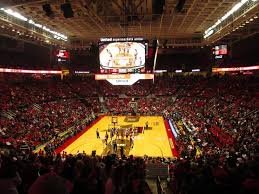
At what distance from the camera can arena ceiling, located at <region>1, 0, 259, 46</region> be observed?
24078mm

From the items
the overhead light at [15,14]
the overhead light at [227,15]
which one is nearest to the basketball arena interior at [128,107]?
the overhead light at [15,14]

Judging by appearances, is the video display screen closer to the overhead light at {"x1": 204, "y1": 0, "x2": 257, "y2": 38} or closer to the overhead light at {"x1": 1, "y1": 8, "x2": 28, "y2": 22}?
the overhead light at {"x1": 204, "y1": 0, "x2": 257, "y2": 38}

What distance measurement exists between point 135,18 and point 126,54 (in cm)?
981

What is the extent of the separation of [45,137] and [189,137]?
1357 cm

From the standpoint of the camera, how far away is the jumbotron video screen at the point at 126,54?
20.3 metres

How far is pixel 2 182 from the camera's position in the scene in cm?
389

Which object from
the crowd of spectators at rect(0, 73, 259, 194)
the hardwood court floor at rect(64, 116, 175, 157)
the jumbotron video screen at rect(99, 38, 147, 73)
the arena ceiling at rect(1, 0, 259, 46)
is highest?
the arena ceiling at rect(1, 0, 259, 46)

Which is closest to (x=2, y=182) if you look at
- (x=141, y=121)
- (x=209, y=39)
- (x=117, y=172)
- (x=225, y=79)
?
(x=117, y=172)

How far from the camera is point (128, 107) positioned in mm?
47406

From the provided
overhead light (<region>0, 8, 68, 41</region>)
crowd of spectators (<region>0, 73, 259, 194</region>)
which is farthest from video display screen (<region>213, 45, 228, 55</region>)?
overhead light (<region>0, 8, 68, 41</region>)

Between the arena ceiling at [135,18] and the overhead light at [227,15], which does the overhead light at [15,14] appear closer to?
the arena ceiling at [135,18]

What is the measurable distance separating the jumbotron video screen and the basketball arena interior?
0.08 meters

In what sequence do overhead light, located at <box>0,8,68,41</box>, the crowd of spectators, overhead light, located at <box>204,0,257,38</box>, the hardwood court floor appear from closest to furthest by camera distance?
the crowd of spectators → the hardwood court floor → overhead light, located at <box>204,0,257,38</box> → overhead light, located at <box>0,8,68,41</box>

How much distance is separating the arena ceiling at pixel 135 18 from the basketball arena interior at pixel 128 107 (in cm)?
13
